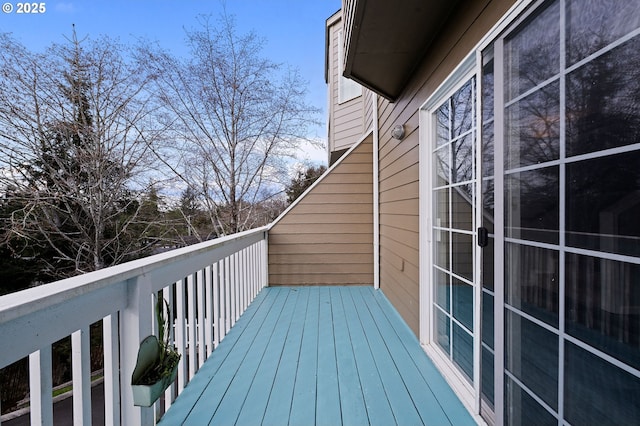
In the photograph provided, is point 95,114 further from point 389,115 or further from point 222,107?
point 389,115

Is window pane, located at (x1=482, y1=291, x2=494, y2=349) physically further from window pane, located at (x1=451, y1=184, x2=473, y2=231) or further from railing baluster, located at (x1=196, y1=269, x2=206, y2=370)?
railing baluster, located at (x1=196, y1=269, x2=206, y2=370)

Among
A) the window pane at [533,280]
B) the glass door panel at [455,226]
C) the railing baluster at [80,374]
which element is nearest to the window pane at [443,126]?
the glass door panel at [455,226]

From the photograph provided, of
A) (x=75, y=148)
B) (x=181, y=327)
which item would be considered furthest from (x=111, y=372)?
(x=75, y=148)

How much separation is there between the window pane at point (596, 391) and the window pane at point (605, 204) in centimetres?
35

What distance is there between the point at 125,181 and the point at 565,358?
7111 millimetres

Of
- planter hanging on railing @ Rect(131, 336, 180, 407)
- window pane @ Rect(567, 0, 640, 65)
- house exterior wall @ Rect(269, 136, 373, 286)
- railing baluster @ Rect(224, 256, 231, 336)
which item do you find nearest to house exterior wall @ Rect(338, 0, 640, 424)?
window pane @ Rect(567, 0, 640, 65)

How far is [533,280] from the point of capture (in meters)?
1.20

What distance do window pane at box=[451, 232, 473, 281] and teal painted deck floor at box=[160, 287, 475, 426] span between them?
2.44 ft

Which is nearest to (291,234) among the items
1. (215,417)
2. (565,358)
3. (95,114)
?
(215,417)

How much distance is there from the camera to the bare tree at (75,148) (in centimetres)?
535

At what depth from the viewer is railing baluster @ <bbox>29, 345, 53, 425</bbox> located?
2.98 feet

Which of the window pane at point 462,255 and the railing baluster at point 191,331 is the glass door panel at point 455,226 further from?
the railing baluster at point 191,331

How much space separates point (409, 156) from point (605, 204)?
2.00 m

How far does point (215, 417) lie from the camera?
1.68 meters
